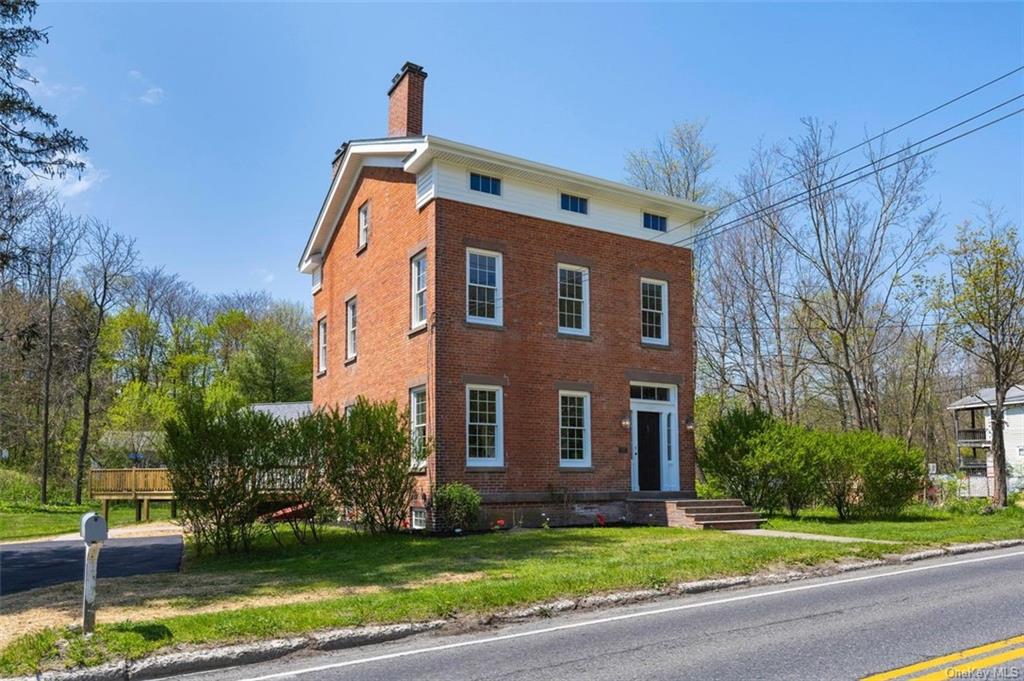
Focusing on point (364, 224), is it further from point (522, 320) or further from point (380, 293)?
point (522, 320)

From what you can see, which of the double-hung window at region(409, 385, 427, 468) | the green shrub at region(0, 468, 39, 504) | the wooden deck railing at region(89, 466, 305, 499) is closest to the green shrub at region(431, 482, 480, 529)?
the double-hung window at region(409, 385, 427, 468)

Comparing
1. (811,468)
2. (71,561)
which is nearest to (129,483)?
(71,561)

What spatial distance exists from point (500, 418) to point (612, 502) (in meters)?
3.68

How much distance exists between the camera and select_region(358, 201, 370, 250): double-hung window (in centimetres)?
2248

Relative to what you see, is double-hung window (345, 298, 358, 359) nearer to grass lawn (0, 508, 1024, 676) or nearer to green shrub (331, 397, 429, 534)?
green shrub (331, 397, 429, 534)

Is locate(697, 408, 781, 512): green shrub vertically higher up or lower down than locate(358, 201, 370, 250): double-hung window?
lower down

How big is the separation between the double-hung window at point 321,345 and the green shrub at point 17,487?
17.0 m

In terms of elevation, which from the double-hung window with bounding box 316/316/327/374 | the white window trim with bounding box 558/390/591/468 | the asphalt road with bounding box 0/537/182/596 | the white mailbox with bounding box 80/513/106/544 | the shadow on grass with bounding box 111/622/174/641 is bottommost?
the asphalt road with bounding box 0/537/182/596

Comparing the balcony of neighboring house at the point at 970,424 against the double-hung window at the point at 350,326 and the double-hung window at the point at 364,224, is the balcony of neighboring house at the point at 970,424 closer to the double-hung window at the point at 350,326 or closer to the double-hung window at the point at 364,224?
the double-hung window at the point at 350,326

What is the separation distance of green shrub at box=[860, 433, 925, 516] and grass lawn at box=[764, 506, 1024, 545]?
52 cm

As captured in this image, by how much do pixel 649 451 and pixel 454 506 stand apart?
6.40 metres

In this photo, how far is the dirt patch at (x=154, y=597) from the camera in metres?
8.60

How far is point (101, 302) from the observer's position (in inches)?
1435

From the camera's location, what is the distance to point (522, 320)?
1894 cm
